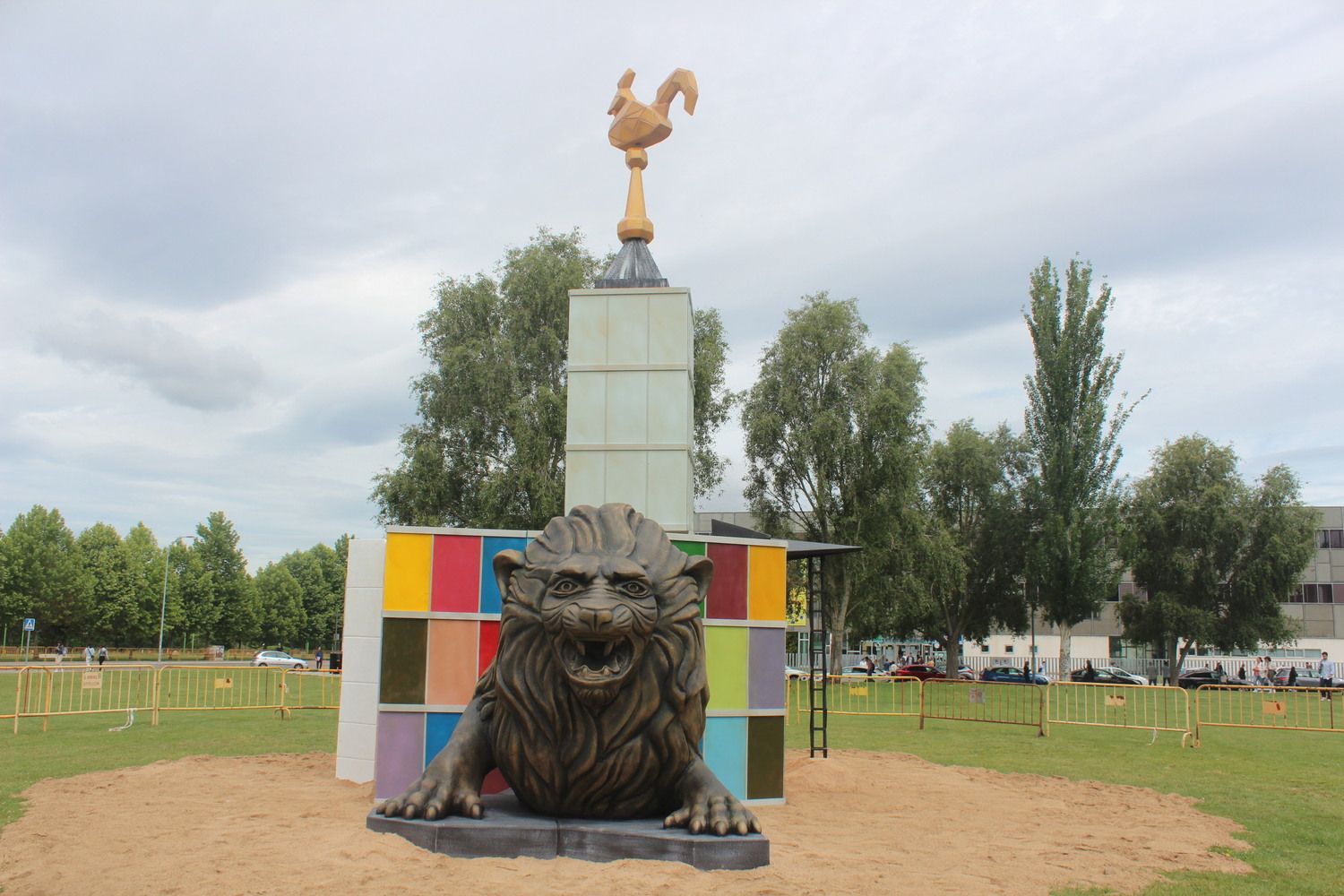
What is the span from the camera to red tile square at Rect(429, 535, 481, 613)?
24.8ft

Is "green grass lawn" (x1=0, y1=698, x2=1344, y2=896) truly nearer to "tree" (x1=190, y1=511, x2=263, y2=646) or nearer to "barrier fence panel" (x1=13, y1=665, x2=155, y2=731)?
"barrier fence panel" (x1=13, y1=665, x2=155, y2=731)

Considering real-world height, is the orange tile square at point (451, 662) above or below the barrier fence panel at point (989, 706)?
above

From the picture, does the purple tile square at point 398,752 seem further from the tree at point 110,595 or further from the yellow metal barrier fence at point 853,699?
the tree at point 110,595

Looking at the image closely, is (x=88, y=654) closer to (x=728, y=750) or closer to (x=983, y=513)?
(x=983, y=513)

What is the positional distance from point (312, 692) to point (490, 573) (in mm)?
18125

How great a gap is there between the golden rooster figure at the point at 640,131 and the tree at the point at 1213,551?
29947 mm

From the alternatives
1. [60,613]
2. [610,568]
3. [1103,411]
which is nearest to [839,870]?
[610,568]

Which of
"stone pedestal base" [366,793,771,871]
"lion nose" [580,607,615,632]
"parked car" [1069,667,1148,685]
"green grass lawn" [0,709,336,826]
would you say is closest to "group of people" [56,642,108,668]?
"green grass lawn" [0,709,336,826]

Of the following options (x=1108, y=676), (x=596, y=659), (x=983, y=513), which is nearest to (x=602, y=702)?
(x=596, y=659)

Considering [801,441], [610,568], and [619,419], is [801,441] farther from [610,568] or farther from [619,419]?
[610,568]

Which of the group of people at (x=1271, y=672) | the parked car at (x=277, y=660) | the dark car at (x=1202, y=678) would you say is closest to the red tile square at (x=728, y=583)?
the dark car at (x=1202, y=678)

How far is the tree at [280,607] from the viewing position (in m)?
57.2

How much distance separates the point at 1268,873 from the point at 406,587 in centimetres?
613

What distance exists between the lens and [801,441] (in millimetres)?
27312
